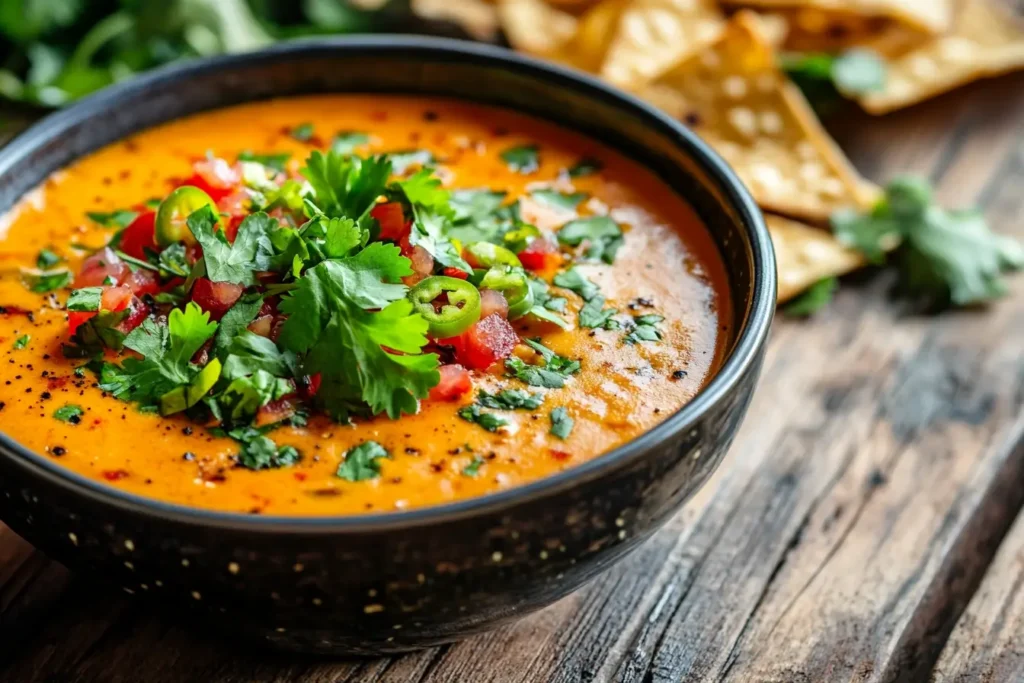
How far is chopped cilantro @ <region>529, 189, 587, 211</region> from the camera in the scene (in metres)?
3.21

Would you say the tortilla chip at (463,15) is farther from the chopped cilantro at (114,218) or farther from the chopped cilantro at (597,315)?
the chopped cilantro at (597,315)

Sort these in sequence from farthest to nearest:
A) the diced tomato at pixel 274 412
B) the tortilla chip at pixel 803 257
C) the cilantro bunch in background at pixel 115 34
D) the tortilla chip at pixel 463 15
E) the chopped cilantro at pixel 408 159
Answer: the tortilla chip at pixel 463 15 < the cilantro bunch in background at pixel 115 34 < the tortilla chip at pixel 803 257 < the chopped cilantro at pixel 408 159 < the diced tomato at pixel 274 412

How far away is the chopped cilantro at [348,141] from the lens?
3444 millimetres

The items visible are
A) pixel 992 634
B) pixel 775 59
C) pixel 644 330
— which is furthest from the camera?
pixel 775 59

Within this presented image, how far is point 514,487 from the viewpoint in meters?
2.23

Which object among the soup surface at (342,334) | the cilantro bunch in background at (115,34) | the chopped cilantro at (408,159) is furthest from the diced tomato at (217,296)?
the cilantro bunch in background at (115,34)

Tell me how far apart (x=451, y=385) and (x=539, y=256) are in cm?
55

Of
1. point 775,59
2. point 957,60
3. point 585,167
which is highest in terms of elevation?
point 585,167

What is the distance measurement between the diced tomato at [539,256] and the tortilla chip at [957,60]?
6.72 ft

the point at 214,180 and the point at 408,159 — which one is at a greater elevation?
the point at 214,180

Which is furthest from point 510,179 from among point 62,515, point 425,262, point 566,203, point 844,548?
point 62,515

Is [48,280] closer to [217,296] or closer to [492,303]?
[217,296]

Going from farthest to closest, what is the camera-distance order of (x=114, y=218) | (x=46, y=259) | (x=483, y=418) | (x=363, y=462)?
(x=114, y=218) < (x=46, y=259) < (x=483, y=418) < (x=363, y=462)

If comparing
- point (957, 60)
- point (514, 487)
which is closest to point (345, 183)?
point (514, 487)
